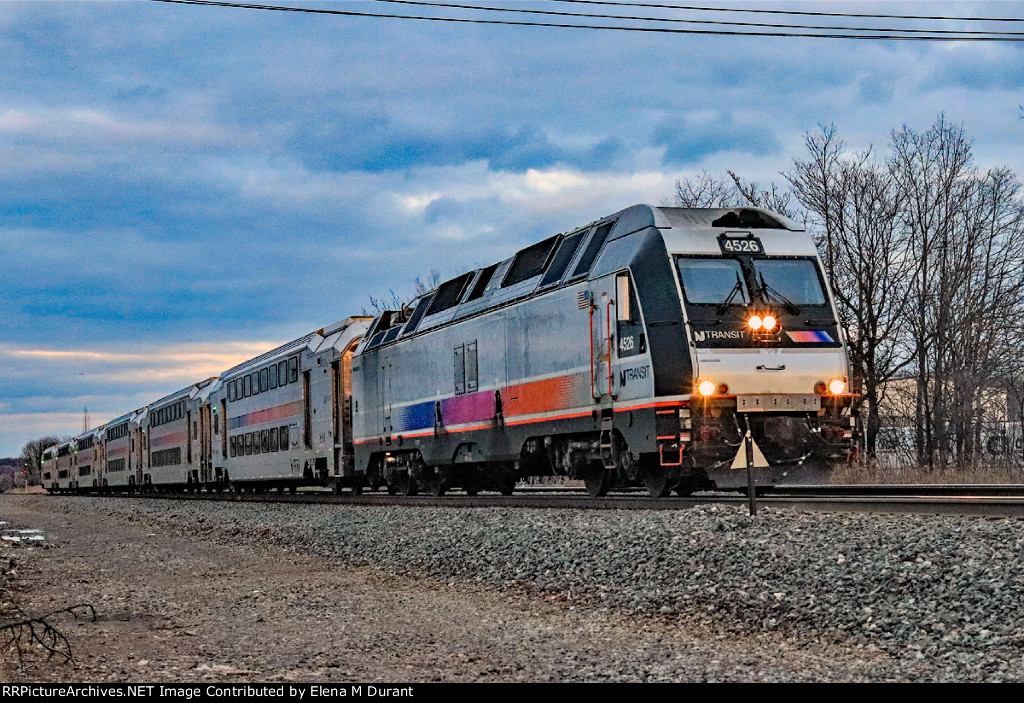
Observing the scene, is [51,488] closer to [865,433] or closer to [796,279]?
[865,433]

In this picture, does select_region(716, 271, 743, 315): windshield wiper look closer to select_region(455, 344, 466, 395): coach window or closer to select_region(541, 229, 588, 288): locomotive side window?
select_region(541, 229, 588, 288): locomotive side window

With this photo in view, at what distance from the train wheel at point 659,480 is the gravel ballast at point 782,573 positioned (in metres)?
1.44

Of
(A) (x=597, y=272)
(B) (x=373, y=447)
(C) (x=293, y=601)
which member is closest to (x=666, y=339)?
(A) (x=597, y=272)

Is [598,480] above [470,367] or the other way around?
the other way around

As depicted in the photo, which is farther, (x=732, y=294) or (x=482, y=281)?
(x=482, y=281)

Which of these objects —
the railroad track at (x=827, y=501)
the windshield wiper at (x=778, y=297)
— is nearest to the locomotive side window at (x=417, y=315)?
the railroad track at (x=827, y=501)

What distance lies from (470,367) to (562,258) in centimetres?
333

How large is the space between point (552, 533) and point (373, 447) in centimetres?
1251

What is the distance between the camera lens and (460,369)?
64.4 ft

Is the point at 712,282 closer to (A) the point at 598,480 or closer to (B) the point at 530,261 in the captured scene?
(A) the point at 598,480

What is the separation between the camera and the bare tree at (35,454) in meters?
Answer: 118

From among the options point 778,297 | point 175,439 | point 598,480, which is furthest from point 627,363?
point 175,439

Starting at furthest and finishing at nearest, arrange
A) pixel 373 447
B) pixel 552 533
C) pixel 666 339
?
pixel 373 447 → pixel 666 339 → pixel 552 533
